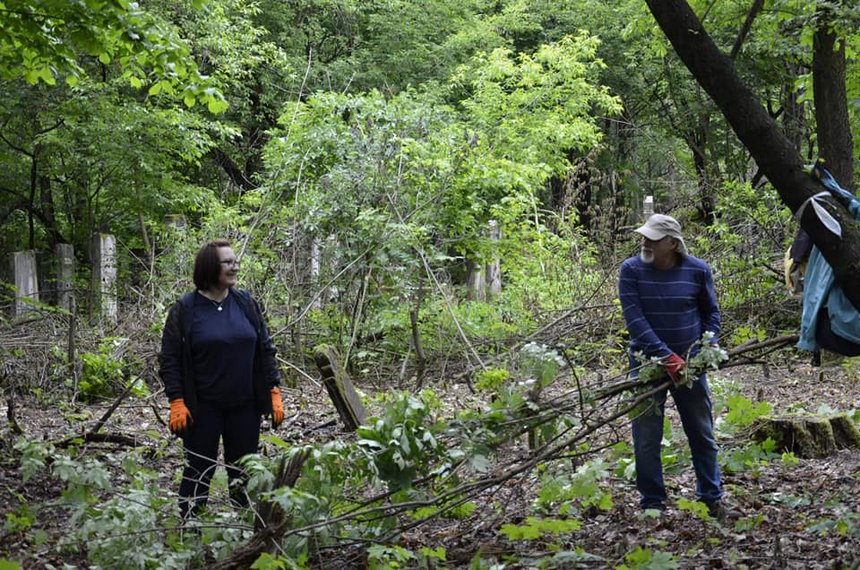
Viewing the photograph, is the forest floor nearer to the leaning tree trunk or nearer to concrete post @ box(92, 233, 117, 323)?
the leaning tree trunk

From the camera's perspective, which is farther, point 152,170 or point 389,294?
point 152,170

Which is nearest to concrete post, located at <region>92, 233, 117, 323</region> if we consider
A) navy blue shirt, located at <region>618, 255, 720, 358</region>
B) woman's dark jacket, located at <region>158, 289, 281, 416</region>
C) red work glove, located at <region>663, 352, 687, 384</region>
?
woman's dark jacket, located at <region>158, 289, 281, 416</region>

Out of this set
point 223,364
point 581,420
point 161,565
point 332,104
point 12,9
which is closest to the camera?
point 161,565

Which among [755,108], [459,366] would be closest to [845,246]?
[755,108]

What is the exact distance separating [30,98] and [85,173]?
1550 mm

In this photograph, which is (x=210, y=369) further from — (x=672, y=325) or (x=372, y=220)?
(x=372, y=220)

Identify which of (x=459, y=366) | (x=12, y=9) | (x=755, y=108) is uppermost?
(x=12, y=9)

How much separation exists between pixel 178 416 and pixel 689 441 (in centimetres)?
299

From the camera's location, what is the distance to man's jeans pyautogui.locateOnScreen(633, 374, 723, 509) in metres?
5.67

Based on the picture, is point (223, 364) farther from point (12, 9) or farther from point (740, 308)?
point (740, 308)

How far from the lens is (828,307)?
477cm

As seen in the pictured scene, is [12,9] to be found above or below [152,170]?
above

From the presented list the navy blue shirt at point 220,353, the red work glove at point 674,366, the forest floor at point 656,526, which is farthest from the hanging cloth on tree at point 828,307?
the navy blue shirt at point 220,353

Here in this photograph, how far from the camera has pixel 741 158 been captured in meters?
22.6
